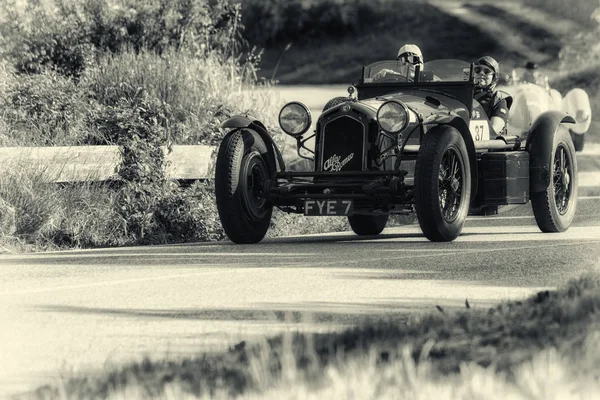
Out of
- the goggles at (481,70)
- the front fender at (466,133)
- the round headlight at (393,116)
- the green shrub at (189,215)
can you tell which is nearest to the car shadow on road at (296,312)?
the round headlight at (393,116)

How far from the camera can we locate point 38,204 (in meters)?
12.4

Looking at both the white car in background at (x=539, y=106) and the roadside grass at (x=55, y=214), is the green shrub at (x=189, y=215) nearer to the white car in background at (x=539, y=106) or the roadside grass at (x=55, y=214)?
the roadside grass at (x=55, y=214)

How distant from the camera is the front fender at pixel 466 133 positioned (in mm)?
11875

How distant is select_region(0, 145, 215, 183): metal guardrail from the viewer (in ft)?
41.1

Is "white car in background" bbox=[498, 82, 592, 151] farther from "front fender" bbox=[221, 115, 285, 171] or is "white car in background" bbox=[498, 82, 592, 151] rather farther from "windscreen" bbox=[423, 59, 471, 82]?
"front fender" bbox=[221, 115, 285, 171]

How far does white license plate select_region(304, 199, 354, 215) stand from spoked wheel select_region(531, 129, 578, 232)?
2.45 metres

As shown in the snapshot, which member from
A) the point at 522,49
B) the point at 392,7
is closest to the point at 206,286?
the point at 522,49

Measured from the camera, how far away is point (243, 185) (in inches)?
480

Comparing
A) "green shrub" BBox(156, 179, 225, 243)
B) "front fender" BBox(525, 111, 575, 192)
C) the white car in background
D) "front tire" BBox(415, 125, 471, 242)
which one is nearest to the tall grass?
the white car in background

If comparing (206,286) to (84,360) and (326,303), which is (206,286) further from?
(84,360)

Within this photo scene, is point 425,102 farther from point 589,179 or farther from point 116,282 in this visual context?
point 589,179

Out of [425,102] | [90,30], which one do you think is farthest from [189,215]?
[90,30]

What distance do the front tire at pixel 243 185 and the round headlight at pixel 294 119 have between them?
0.89ft

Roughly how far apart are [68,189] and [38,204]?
0.59 m
